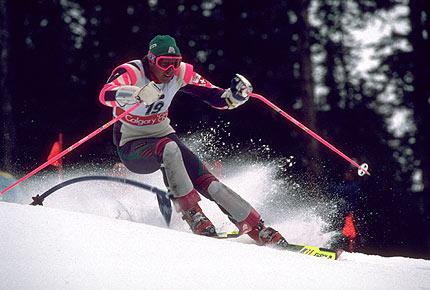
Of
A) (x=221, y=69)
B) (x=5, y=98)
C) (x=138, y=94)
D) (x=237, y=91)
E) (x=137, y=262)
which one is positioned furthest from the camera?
(x=221, y=69)

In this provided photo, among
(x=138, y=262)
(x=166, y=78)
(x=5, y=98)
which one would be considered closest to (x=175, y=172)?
(x=166, y=78)

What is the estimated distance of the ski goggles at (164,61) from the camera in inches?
190

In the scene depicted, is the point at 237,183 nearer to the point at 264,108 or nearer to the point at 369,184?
the point at 369,184

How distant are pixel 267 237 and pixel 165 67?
1624mm

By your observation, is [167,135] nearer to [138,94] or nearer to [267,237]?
[138,94]

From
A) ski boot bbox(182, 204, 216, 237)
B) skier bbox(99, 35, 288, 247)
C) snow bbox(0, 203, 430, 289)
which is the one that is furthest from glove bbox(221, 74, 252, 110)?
snow bbox(0, 203, 430, 289)

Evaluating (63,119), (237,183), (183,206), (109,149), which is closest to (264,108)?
(109,149)

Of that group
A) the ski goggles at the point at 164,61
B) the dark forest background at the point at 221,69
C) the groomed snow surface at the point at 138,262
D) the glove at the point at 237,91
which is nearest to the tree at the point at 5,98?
the dark forest background at the point at 221,69

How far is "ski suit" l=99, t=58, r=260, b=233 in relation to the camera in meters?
4.77

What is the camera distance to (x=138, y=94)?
453cm

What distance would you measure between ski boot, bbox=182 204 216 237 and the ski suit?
4.5 inches

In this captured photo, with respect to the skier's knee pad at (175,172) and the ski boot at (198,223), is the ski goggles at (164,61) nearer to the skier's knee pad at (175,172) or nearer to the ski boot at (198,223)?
the skier's knee pad at (175,172)

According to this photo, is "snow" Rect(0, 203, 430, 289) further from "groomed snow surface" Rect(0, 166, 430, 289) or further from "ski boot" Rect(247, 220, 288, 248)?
"ski boot" Rect(247, 220, 288, 248)

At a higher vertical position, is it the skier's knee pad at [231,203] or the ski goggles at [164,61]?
the ski goggles at [164,61]
